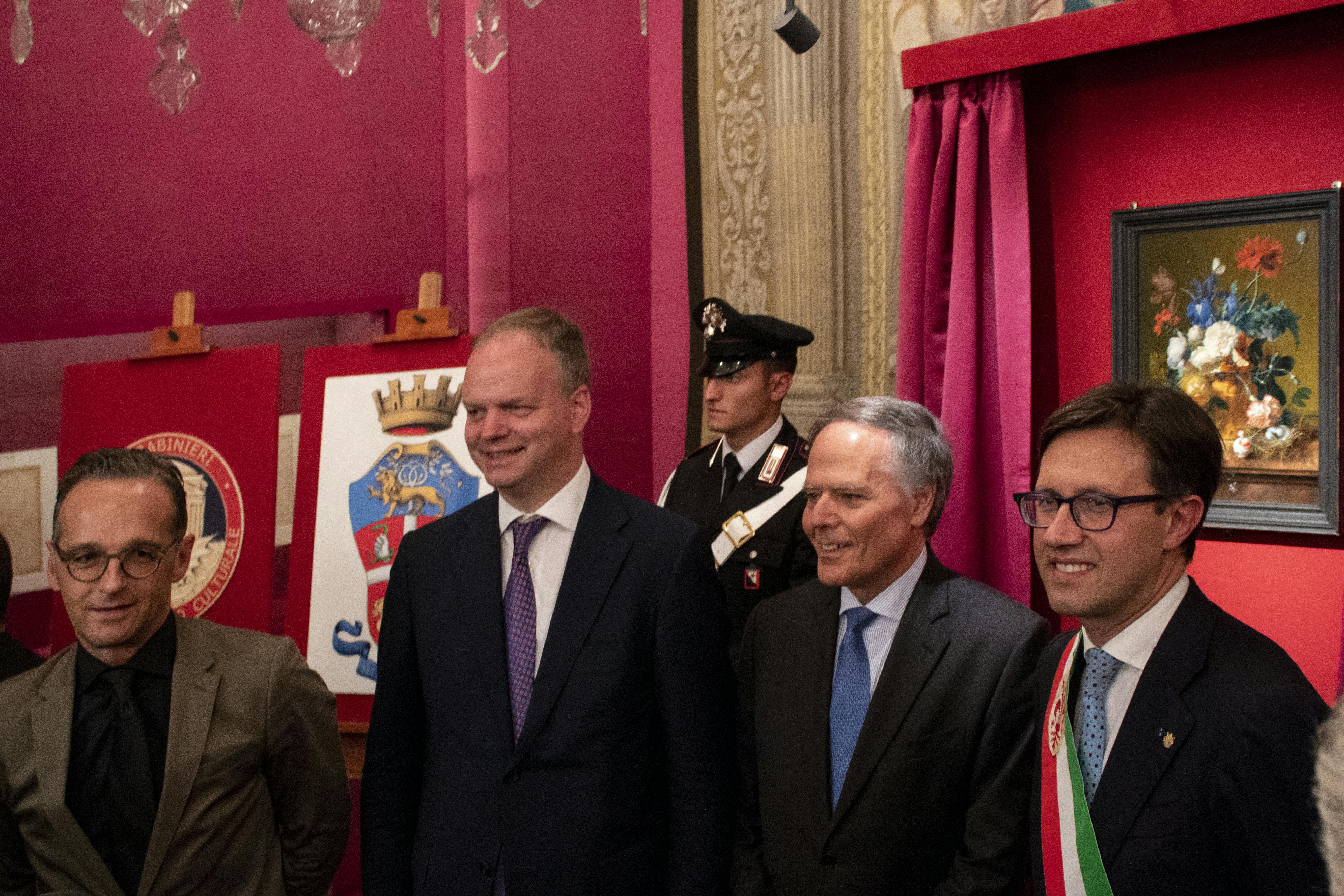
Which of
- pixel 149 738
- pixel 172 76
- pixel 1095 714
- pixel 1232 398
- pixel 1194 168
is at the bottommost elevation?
pixel 149 738

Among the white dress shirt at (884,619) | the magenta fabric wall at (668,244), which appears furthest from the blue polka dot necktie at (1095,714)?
the magenta fabric wall at (668,244)

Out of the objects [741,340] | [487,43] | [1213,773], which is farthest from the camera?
[741,340]

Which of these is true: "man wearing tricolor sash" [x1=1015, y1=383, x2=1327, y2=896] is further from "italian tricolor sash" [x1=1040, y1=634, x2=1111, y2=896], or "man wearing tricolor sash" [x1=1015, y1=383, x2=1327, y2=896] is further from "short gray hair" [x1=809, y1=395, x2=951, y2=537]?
"short gray hair" [x1=809, y1=395, x2=951, y2=537]

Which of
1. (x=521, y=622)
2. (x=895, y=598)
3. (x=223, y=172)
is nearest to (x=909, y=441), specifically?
(x=895, y=598)

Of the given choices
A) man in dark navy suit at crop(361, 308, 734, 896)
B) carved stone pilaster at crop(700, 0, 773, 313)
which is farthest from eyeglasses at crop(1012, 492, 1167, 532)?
carved stone pilaster at crop(700, 0, 773, 313)

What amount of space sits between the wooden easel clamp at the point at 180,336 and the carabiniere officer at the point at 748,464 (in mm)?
1354

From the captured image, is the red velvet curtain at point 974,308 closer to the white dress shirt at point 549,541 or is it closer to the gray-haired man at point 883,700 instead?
the gray-haired man at point 883,700

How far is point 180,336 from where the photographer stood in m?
2.92

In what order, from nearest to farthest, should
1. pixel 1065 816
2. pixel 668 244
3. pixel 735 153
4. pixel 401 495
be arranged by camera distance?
pixel 1065 816 < pixel 401 495 < pixel 735 153 < pixel 668 244

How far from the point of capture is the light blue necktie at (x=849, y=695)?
5.72ft

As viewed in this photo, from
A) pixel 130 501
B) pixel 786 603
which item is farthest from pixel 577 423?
pixel 130 501

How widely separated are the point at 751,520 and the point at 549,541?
102cm

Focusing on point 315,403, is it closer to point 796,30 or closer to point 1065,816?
point 796,30

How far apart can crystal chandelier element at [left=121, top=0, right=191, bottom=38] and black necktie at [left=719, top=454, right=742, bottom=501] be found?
1.66 metres
